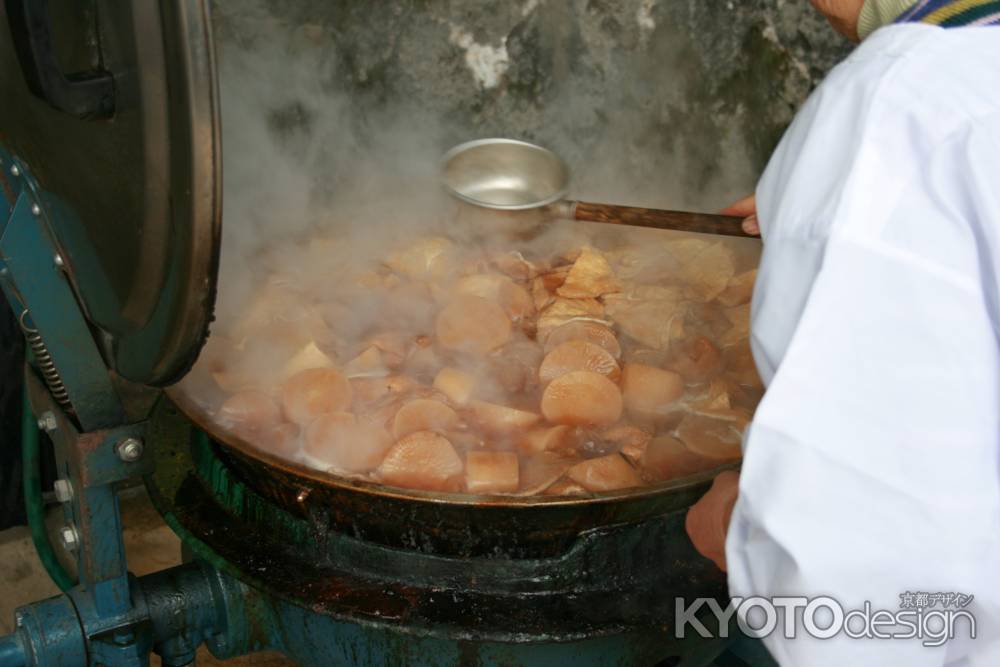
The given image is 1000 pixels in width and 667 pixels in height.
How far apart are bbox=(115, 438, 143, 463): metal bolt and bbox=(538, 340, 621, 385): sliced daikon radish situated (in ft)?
2.77

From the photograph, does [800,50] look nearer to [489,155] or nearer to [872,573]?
[489,155]

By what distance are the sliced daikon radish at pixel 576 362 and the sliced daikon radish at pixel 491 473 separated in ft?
1.04

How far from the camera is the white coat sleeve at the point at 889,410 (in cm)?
108

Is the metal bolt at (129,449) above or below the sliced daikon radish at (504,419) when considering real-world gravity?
above

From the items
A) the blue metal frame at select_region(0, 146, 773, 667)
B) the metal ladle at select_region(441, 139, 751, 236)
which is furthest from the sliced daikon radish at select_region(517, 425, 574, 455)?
the metal ladle at select_region(441, 139, 751, 236)

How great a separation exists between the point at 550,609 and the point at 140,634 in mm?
847

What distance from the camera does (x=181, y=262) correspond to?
123 centimetres

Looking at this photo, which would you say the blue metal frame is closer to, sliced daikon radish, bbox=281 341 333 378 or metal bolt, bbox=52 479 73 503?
metal bolt, bbox=52 479 73 503

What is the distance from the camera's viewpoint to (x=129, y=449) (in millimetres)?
1782

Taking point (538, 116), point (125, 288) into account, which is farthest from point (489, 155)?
point (125, 288)

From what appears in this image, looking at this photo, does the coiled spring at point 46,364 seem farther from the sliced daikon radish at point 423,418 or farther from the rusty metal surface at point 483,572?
the sliced daikon radish at point 423,418

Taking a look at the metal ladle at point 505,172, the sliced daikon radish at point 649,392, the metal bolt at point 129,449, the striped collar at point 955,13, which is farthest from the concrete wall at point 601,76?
the striped collar at point 955,13

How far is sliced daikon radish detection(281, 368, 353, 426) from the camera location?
6.46 feet

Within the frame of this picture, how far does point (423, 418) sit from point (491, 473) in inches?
9.0
